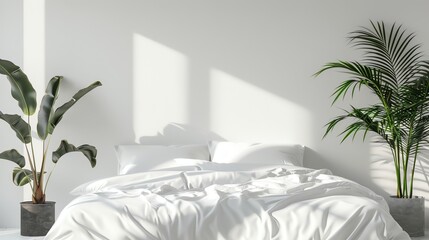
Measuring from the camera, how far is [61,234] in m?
4.54

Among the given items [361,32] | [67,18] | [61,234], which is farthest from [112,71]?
[61,234]

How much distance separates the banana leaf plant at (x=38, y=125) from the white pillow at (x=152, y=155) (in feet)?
0.94

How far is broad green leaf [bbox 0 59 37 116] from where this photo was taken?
6453mm

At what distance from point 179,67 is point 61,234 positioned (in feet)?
9.35

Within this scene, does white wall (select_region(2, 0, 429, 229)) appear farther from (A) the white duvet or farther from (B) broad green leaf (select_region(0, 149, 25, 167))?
(A) the white duvet

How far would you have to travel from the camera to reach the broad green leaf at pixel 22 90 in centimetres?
645

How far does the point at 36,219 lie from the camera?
652 centimetres

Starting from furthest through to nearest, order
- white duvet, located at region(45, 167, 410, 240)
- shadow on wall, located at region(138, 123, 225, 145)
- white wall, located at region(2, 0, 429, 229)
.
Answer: shadow on wall, located at region(138, 123, 225, 145)
white wall, located at region(2, 0, 429, 229)
white duvet, located at region(45, 167, 410, 240)

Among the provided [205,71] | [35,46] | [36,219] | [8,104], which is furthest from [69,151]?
[205,71]

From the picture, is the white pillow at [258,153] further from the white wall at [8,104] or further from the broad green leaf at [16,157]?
the white wall at [8,104]

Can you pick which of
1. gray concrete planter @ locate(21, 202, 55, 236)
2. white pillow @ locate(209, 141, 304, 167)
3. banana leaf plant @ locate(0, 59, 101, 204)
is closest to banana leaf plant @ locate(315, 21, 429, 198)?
white pillow @ locate(209, 141, 304, 167)

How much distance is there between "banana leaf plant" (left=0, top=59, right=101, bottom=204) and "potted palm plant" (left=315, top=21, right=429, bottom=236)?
7.27ft

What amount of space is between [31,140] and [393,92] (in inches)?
124

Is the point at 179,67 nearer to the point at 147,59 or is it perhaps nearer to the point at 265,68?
the point at 147,59
